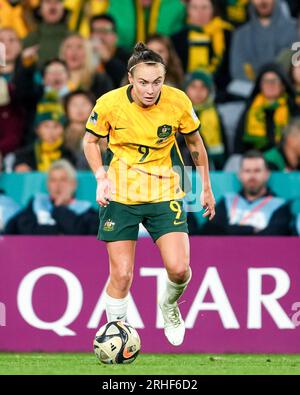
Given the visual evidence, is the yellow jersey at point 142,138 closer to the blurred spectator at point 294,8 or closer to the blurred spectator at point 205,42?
the blurred spectator at point 205,42

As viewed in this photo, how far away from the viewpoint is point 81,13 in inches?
563

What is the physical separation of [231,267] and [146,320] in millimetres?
970

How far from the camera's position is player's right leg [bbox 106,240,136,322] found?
8930mm

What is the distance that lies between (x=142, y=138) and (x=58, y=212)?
3.24 m

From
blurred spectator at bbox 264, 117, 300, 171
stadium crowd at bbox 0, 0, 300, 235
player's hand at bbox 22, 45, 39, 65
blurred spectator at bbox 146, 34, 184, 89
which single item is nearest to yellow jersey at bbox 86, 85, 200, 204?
stadium crowd at bbox 0, 0, 300, 235

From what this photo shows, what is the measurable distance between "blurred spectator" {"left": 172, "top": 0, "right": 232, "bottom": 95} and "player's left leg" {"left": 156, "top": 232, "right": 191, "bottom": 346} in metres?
5.03

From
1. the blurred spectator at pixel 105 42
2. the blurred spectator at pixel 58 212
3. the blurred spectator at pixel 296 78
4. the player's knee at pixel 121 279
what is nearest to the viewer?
the player's knee at pixel 121 279

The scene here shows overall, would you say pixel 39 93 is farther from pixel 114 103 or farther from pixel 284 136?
pixel 114 103

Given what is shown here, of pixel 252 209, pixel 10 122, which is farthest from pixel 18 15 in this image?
pixel 252 209

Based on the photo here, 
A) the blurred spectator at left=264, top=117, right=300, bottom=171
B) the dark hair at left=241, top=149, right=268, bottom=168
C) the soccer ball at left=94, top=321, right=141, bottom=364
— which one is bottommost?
the soccer ball at left=94, top=321, right=141, bottom=364

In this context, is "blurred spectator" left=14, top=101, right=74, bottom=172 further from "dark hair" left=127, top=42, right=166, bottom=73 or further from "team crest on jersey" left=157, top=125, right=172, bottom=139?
"dark hair" left=127, top=42, right=166, bottom=73

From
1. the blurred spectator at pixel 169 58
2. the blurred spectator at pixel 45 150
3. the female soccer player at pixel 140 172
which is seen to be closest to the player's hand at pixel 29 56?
the blurred spectator at pixel 45 150

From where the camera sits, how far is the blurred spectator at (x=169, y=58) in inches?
525

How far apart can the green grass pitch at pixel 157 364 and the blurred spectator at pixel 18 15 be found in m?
5.21
